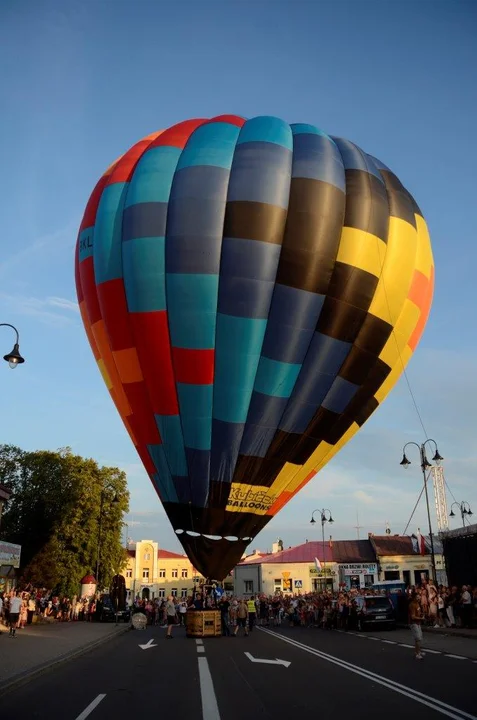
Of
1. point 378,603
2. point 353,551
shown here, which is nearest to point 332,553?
point 353,551

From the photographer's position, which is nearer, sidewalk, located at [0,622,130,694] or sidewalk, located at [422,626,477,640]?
sidewalk, located at [0,622,130,694]

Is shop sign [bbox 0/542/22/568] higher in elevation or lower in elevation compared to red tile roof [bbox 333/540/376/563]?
lower

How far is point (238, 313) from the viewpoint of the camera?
57.3 ft

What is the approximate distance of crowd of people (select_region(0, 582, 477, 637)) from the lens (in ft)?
71.5

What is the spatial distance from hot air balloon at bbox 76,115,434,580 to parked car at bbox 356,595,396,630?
31.0ft

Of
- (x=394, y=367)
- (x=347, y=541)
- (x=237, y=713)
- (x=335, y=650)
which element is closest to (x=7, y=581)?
(x=335, y=650)

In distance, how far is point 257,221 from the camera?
1756cm

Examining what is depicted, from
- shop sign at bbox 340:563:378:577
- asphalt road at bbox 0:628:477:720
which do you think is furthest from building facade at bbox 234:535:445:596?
asphalt road at bbox 0:628:477:720

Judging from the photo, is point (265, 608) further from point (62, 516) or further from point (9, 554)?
point (62, 516)

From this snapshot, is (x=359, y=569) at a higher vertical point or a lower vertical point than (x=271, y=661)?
higher

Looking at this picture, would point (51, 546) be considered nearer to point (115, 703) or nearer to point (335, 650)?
point (335, 650)

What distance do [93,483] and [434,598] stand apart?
1223 inches

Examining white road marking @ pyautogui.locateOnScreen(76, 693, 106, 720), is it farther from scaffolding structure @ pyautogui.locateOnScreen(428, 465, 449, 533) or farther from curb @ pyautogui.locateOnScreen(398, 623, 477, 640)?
scaffolding structure @ pyautogui.locateOnScreen(428, 465, 449, 533)

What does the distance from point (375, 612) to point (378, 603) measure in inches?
21.1
